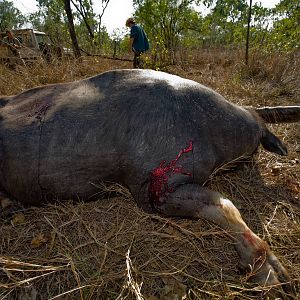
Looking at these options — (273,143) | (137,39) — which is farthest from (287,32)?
(273,143)

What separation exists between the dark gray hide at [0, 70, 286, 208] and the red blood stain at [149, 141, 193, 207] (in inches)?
0.9

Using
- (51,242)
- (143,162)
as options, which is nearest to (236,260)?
(143,162)

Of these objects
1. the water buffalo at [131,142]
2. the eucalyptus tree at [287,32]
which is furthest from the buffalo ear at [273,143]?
the eucalyptus tree at [287,32]

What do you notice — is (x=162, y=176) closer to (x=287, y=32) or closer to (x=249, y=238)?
(x=249, y=238)

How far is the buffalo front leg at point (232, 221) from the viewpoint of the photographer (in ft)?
4.25

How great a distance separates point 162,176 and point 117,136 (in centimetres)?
35

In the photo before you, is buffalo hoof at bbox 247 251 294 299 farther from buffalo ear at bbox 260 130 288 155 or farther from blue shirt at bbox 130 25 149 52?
blue shirt at bbox 130 25 149 52

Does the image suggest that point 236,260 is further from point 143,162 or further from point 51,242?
point 51,242

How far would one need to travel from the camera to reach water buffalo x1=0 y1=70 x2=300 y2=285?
63.7 inches

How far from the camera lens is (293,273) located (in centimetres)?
136

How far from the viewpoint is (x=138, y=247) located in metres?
Answer: 1.57

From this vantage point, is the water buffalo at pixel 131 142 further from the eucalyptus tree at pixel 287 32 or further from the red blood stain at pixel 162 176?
the eucalyptus tree at pixel 287 32

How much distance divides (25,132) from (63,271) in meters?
0.86

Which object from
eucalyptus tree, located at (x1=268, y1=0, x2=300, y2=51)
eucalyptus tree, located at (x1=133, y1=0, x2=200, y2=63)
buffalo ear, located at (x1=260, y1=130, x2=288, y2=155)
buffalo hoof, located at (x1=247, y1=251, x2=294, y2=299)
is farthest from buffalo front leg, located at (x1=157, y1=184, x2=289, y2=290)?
eucalyptus tree, located at (x1=133, y1=0, x2=200, y2=63)
